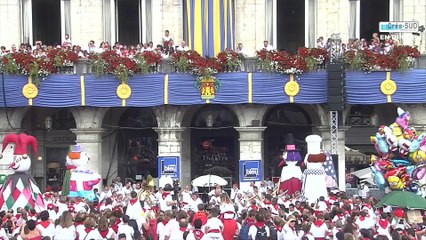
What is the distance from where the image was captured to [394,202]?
21.8m

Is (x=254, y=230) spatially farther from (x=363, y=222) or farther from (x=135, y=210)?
(x=135, y=210)

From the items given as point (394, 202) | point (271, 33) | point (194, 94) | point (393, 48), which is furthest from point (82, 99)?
point (394, 202)

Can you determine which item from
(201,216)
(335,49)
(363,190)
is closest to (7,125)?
(335,49)

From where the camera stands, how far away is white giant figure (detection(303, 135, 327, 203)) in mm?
25656

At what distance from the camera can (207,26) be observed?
33.0m

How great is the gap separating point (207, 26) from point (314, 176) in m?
9.46

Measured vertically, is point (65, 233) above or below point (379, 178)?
below

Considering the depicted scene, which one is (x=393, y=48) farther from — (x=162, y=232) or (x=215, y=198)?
(x=162, y=232)

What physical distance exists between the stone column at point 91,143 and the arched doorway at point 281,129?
7.01m

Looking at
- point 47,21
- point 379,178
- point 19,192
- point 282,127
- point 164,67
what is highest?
point 47,21

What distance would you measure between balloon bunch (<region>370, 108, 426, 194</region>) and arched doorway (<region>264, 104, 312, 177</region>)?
10.2m

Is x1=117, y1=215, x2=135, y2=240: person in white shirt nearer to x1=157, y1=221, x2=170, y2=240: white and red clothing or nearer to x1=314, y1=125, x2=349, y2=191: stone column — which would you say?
x1=157, y1=221, x2=170, y2=240: white and red clothing

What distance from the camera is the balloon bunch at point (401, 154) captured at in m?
24.7

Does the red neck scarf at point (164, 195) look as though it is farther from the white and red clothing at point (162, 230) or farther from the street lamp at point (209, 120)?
the street lamp at point (209, 120)
